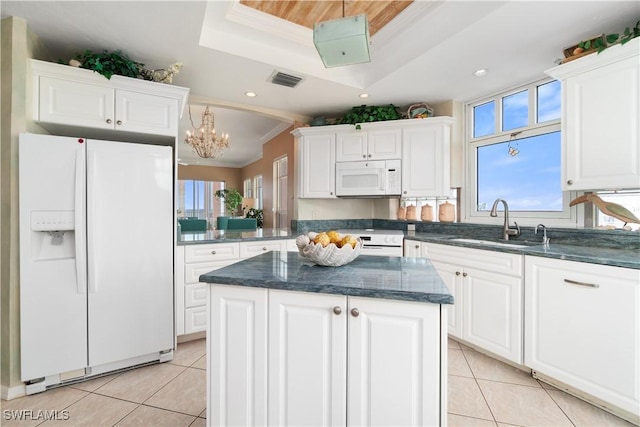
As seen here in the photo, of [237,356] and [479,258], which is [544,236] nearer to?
[479,258]

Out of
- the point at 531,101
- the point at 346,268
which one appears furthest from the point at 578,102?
the point at 346,268

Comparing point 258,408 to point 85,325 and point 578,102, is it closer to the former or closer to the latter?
point 85,325

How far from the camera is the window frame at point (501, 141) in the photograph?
2.40m

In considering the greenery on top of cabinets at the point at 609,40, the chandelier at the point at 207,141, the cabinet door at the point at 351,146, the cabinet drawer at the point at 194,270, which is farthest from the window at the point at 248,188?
the greenery on top of cabinets at the point at 609,40

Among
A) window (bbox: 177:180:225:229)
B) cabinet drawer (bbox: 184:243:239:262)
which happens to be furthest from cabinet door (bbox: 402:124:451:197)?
window (bbox: 177:180:225:229)

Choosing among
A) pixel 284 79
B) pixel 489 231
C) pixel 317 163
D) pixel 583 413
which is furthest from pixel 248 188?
pixel 583 413

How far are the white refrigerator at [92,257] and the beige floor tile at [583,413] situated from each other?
2.69 metres

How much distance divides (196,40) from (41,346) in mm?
2308

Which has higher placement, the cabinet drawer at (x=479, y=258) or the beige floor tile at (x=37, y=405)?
the cabinet drawer at (x=479, y=258)

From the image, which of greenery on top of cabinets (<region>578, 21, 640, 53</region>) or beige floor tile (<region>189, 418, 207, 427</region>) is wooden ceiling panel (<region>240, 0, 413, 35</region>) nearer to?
greenery on top of cabinets (<region>578, 21, 640, 53</region>)

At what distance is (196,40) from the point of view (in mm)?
2074

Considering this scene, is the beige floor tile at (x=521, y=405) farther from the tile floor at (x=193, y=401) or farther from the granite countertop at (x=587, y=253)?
the granite countertop at (x=587, y=253)

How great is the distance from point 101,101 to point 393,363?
8.16ft

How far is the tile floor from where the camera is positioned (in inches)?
62.6
